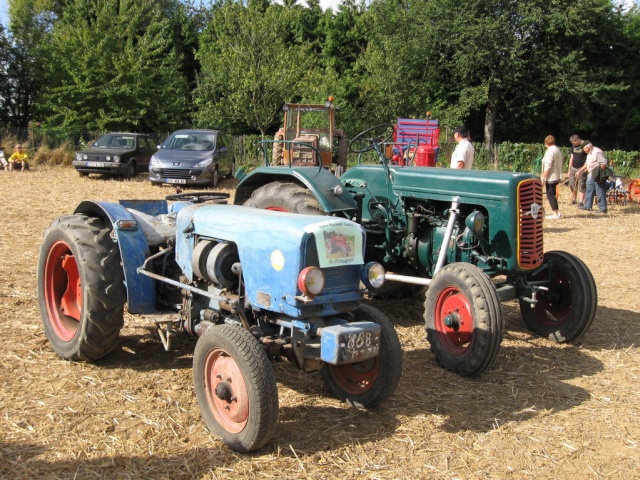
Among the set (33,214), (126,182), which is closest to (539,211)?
(33,214)

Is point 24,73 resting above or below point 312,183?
above

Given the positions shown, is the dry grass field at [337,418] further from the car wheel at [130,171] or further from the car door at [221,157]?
the car wheel at [130,171]

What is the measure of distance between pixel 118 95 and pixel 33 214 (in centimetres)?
1414

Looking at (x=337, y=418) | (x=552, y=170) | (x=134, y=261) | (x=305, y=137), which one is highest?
(x=305, y=137)

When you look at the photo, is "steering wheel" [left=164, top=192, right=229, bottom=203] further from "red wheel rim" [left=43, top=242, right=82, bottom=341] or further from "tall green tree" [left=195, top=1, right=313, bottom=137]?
"tall green tree" [left=195, top=1, right=313, bottom=137]

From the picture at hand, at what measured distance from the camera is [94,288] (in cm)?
392

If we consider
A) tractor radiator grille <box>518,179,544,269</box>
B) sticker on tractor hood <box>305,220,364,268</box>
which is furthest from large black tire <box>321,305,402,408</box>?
tractor radiator grille <box>518,179,544,269</box>

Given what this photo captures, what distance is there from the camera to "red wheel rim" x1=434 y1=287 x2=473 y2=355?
455 cm

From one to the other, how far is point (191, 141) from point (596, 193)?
375 inches

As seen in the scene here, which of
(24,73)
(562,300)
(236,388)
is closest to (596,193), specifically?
(562,300)

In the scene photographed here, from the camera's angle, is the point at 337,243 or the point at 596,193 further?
the point at 596,193

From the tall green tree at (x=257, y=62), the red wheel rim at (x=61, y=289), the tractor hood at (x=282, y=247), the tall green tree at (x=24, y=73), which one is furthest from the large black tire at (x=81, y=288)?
the tall green tree at (x=24, y=73)

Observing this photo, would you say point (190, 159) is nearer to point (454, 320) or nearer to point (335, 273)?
point (454, 320)

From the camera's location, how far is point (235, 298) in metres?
3.54
